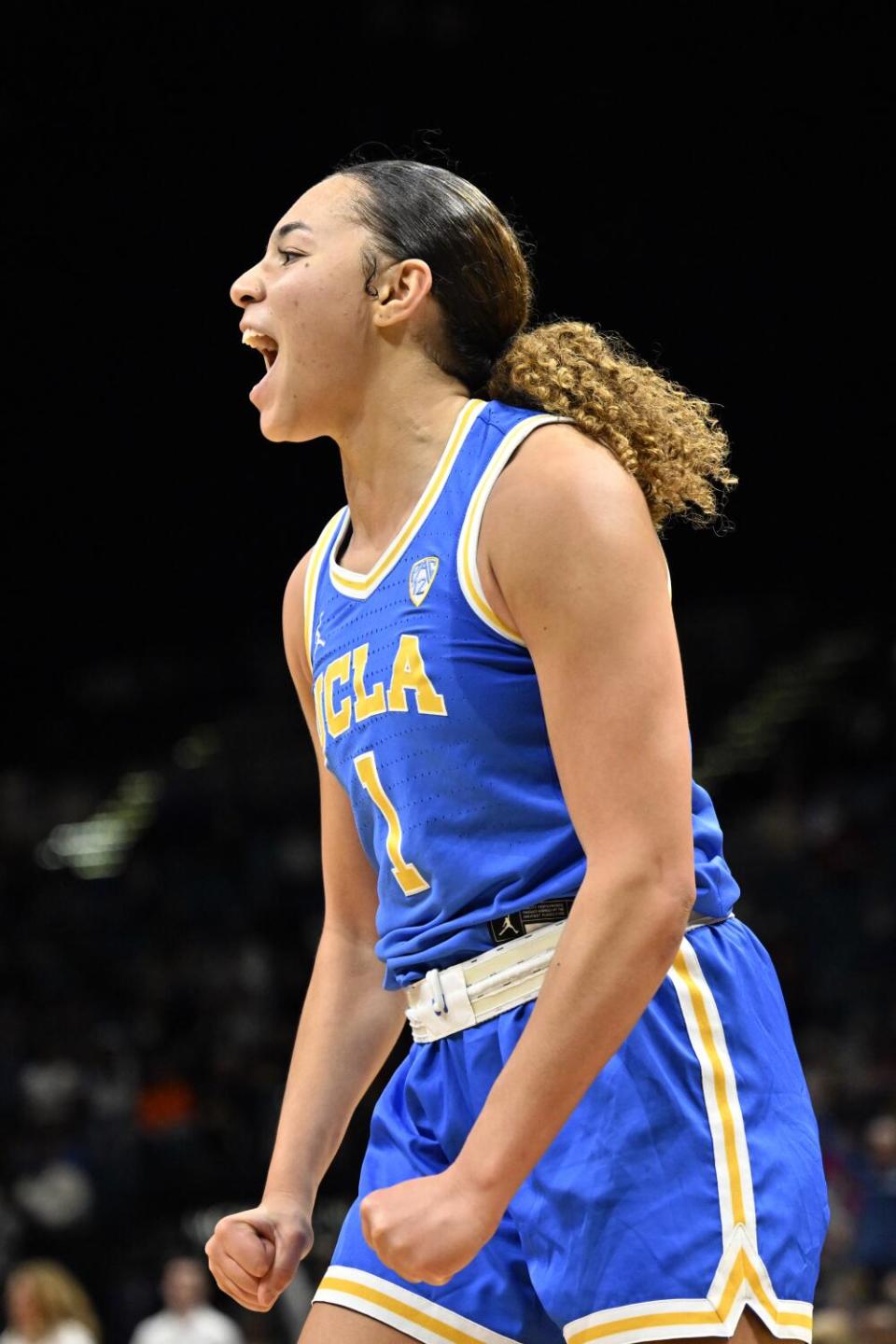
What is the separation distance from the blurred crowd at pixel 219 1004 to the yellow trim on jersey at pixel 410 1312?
501 cm

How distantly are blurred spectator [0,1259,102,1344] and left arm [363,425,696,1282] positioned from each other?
19.9ft

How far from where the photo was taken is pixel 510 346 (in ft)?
7.77

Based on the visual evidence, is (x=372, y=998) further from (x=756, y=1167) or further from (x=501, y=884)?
(x=756, y=1167)

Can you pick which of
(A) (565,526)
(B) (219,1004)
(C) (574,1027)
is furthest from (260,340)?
(B) (219,1004)

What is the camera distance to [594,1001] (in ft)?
5.88

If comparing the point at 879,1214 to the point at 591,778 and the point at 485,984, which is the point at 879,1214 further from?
the point at 591,778

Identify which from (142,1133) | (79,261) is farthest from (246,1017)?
(79,261)

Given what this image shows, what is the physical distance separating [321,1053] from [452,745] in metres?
0.56

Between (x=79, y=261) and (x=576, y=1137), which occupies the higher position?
(x=576, y=1137)

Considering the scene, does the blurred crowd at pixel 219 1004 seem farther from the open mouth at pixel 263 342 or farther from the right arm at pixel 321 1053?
the open mouth at pixel 263 342

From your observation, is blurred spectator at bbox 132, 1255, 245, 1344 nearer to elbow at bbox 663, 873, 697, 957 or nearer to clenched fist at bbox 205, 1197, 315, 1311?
clenched fist at bbox 205, 1197, 315, 1311

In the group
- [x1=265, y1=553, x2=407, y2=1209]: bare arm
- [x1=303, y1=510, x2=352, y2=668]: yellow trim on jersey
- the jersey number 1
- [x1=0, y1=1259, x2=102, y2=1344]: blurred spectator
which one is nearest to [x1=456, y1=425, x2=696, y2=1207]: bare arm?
the jersey number 1

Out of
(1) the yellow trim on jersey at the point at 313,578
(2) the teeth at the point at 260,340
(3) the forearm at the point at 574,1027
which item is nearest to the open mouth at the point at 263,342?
(2) the teeth at the point at 260,340

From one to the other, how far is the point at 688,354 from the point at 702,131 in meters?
1.62
